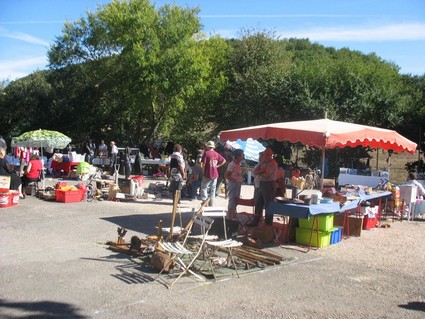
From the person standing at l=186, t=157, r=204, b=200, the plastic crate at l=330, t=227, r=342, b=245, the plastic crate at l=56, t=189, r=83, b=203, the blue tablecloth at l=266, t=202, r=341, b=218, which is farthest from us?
the person standing at l=186, t=157, r=204, b=200

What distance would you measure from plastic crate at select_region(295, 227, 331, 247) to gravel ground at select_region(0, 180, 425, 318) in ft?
0.66

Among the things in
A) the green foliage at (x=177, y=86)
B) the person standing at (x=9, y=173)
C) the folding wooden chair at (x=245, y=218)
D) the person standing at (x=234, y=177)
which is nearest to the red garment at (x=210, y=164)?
the person standing at (x=234, y=177)

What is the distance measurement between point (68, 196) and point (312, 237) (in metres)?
6.51

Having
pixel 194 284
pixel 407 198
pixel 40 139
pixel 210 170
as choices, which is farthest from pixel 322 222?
pixel 40 139

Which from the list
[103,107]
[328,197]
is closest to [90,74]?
[103,107]

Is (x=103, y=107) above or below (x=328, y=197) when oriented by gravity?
above

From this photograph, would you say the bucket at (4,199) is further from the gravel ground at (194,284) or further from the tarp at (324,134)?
the tarp at (324,134)

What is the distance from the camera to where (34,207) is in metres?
10.8

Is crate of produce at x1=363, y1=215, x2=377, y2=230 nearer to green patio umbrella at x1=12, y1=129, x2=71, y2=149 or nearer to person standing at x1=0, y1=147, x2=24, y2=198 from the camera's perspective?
person standing at x1=0, y1=147, x2=24, y2=198

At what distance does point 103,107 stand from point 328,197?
68.9ft

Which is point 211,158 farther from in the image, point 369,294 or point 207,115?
point 207,115

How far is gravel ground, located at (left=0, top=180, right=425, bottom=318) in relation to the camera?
483cm

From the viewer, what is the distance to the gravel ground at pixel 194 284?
4.83m

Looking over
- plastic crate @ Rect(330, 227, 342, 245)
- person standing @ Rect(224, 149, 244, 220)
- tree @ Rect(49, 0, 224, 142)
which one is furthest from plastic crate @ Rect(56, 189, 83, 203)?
tree @ Rect(49, 0, 224, 142)
